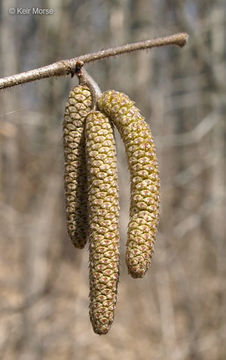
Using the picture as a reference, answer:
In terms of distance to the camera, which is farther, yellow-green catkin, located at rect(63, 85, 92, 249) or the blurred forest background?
the blurred forest background

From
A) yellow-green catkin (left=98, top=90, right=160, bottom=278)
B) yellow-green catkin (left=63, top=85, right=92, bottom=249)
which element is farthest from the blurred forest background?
yellow-green catkin (left=98, top=90, right=160, bottom=278)

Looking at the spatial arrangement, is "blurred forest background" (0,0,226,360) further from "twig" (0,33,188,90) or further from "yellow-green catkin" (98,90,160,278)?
"yellow-green catkin" (98,90,160,278)

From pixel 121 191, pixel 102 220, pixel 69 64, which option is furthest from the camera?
pixel 121 191

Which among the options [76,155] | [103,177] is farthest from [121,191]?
[103,177]

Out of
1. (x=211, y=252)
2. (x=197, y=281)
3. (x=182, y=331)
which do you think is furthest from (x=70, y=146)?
(x=211, y=252)

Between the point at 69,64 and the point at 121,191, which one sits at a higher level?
the point at 69,64

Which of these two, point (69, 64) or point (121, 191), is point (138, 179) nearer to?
point (69, 64)

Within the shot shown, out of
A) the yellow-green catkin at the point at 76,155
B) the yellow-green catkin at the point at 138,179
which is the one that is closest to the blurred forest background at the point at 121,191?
the yellow-green catkin at the point at 76,155

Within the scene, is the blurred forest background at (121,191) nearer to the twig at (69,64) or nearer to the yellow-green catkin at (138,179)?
the twig at (69,64)
